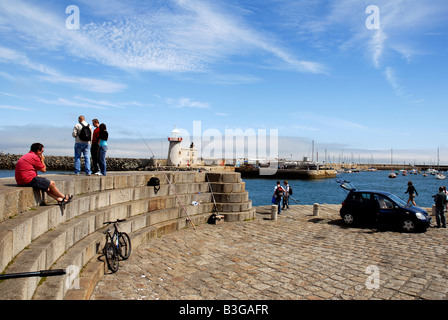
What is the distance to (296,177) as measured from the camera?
315 feet

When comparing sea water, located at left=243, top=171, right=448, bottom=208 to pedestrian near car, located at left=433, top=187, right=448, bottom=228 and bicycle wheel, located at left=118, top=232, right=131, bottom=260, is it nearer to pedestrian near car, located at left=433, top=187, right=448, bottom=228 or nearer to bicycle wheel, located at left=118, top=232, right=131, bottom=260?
pedestrian near car, located at left=433, top=187, right=448, bottom=228

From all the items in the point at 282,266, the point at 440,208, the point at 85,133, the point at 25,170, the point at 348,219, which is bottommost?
the point at 282,266

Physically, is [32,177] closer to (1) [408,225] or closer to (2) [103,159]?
(2) [103,159]

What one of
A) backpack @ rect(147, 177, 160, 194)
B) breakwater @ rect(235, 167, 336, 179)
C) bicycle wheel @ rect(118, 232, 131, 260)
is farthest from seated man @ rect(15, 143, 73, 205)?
breakwater @ rect(235, 167, 336, 179)

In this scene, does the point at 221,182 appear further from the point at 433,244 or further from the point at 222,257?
the point at 433,244

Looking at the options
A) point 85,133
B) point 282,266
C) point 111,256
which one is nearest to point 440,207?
point 282,266

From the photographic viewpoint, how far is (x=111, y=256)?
23.9 feet

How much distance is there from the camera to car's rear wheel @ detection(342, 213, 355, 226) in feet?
47.2

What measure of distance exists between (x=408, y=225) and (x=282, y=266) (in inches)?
301

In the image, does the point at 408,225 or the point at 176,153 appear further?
the point at 176,153

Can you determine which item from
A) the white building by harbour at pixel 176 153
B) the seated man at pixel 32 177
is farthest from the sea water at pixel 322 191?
the seated man at pixel 32 177

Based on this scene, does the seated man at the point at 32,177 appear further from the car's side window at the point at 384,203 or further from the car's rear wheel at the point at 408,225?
the car's rear wheel at the point at 408,225

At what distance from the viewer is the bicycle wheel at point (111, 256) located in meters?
7.14
